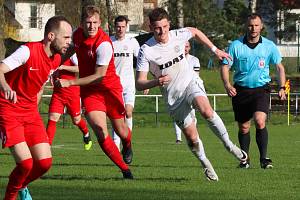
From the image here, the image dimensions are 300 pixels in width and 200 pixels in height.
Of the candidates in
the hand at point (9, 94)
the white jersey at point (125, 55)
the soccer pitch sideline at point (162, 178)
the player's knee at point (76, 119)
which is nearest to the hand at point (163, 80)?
the soccer pitch sideline at point (162, 178)

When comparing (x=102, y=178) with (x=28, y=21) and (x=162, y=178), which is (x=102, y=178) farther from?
(x=28, y=21)

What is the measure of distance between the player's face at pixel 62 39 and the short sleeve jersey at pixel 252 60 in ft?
16.8

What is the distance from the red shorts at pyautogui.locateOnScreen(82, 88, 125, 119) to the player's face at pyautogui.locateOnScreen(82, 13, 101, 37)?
892 millimetres

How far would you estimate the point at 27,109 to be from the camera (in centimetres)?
991

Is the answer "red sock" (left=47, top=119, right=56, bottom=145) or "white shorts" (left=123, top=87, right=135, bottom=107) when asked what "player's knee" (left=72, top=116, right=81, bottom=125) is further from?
"red sock" (left=47, top=119, right=56, bottom=145)

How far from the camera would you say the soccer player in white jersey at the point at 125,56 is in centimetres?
1738

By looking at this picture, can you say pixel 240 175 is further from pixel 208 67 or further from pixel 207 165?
pixel 208 67

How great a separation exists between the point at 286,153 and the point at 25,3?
2667 inches

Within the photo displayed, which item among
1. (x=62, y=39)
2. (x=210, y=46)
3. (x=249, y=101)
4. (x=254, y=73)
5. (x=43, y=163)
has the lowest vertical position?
(x=43, y=163)

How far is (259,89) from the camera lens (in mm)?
14688

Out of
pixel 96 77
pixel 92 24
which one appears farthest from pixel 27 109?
pixel 92 24

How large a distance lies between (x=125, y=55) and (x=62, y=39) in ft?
25.7

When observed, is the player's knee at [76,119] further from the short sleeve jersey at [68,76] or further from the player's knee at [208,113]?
the player's knee at [208,113]

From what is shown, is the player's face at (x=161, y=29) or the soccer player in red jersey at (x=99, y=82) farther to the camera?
the soccer player in red jersey at (x=99, y=82)
